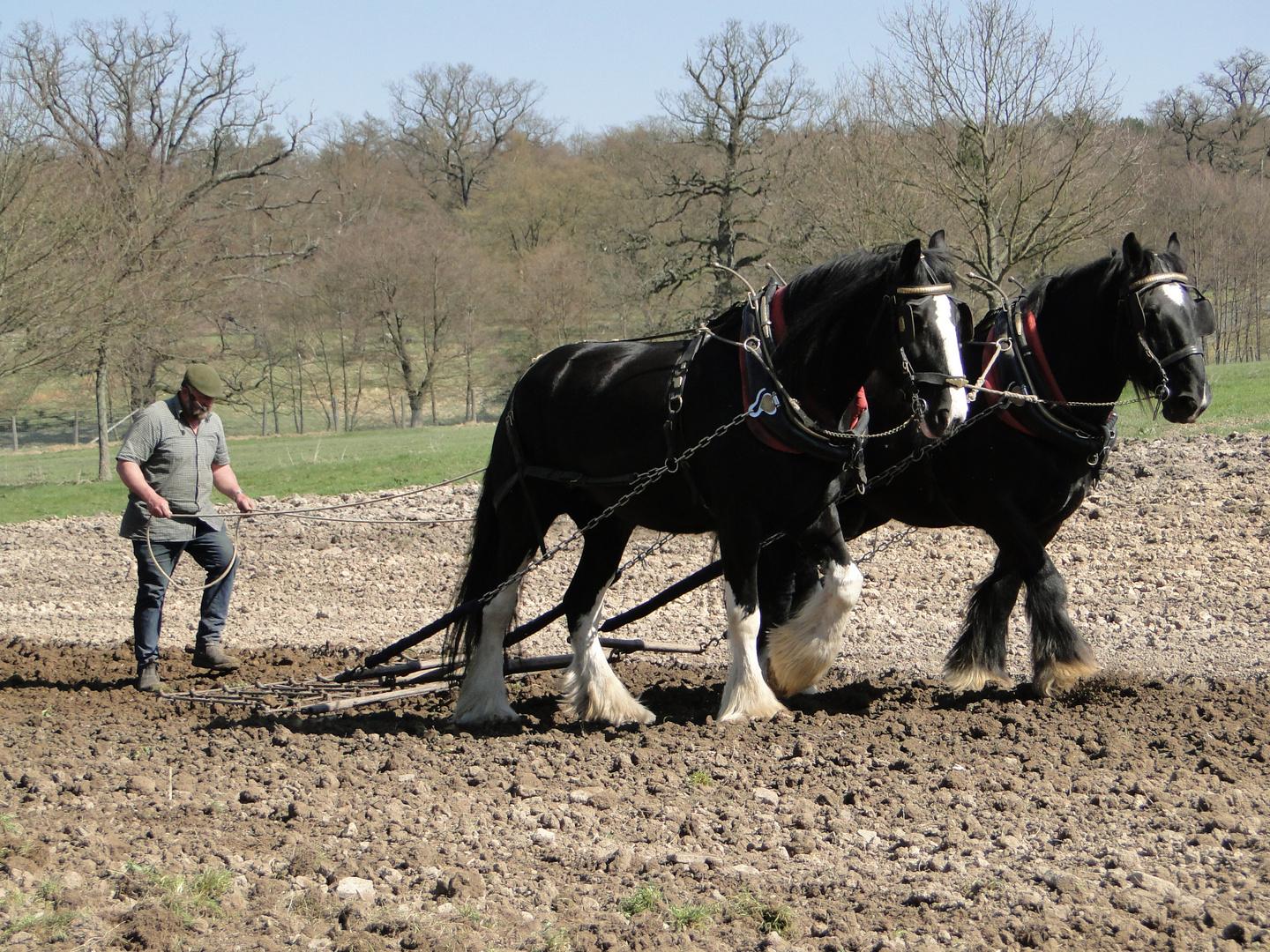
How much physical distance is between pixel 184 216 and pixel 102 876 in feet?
80.3

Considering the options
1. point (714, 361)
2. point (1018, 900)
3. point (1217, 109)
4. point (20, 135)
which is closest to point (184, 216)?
point (20, 135)

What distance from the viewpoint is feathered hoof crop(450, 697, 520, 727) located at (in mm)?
6422

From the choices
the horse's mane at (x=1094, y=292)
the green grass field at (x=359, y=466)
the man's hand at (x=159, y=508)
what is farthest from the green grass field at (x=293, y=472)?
the horse's mane at (x=1094, y=292)

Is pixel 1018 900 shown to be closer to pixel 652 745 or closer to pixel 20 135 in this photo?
pixel 652 745

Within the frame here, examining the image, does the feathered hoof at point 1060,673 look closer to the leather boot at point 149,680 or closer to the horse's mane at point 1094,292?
the horse's mane at point 1094,292

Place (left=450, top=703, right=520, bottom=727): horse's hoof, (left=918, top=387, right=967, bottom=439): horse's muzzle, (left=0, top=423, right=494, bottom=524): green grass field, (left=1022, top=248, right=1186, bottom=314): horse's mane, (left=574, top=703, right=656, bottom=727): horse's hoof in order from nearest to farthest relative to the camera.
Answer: (left=918, top=387, right=967, bottom=439): horse's muzzle < (left=1022, top=248, right=1186, bottom=314): horse's mane < (left=574, top=703, right=656, bottom=727): horse's hoof < (left=450, top=703, right=520, bottom=727): horse's hoof < (left=0, top=423, right=494, bottom=524): green grass field

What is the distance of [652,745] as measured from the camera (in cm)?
561

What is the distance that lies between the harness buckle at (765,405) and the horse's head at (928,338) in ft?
1.82

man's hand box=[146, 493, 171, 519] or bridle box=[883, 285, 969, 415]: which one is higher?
bridle box=[883, 285, 969, 415]

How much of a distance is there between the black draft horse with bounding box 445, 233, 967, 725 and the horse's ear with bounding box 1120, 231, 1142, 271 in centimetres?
88

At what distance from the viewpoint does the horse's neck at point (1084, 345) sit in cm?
604

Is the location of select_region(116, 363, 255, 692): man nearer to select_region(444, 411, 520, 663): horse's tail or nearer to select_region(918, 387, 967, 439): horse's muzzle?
select_region(444, 411, 520, 663): horse's tail

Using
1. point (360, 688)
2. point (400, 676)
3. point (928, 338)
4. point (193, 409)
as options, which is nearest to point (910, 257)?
point (928, 338)

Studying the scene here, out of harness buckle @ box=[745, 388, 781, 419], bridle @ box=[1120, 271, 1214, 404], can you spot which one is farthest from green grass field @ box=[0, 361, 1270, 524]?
harness buckle @ box=[745, 388, 781, 419]
